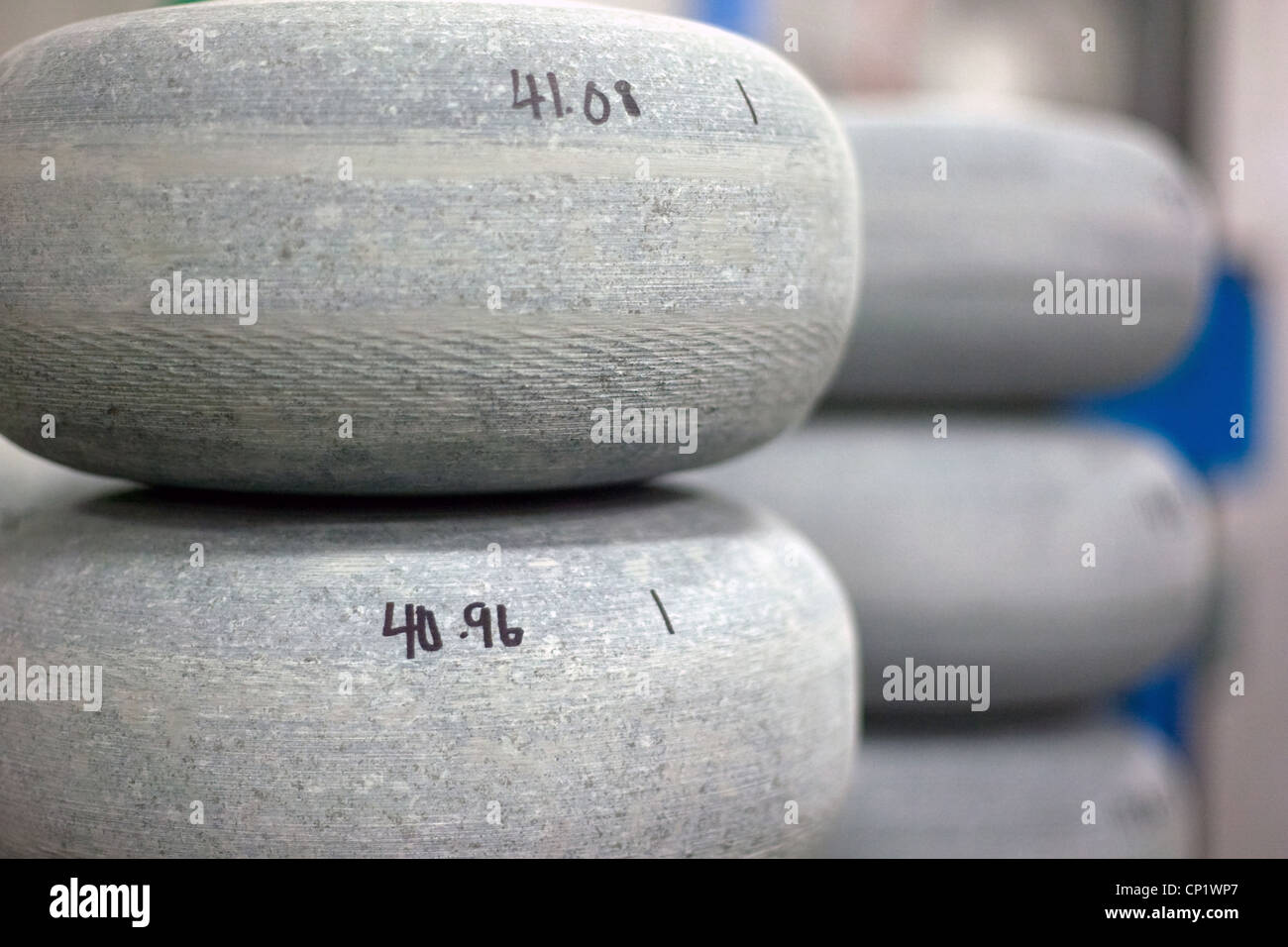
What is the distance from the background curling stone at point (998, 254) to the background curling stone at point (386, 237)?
563mm

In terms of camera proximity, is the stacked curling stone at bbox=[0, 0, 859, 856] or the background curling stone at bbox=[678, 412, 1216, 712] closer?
the stacked curling stone at bbox=[0, 0, 859, 856]

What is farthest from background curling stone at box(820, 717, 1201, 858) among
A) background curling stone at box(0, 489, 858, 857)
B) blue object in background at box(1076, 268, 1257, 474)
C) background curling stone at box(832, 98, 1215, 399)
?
blue object in background at box(1076, 268, 1257, 474)

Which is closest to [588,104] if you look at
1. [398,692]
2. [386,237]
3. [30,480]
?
[386,237]

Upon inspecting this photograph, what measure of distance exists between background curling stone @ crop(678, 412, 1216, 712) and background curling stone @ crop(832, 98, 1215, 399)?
7 cm

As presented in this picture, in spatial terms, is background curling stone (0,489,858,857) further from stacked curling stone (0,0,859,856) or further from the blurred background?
the blurred background

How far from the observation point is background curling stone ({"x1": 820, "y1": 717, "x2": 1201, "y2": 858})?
139 cm

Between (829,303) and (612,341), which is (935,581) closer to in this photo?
(829,303)

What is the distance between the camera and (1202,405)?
2711 millimetres

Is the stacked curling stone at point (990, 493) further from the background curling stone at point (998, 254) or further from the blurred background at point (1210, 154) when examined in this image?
the blurred background at point (1210, 154)

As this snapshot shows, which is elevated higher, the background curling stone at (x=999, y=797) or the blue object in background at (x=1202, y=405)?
the blue object in background at (x=1202, y=405)

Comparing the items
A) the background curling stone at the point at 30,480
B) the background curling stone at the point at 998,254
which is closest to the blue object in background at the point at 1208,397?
the background curling stone at the point at 998,254

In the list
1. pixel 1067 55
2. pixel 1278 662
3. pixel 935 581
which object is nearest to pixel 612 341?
pixel 935 581

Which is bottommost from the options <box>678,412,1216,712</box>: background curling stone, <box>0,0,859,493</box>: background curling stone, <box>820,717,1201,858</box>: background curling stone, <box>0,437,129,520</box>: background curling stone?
<box>820,717,1201,858</box>: background curling stone

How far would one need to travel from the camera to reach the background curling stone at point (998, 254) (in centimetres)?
140
